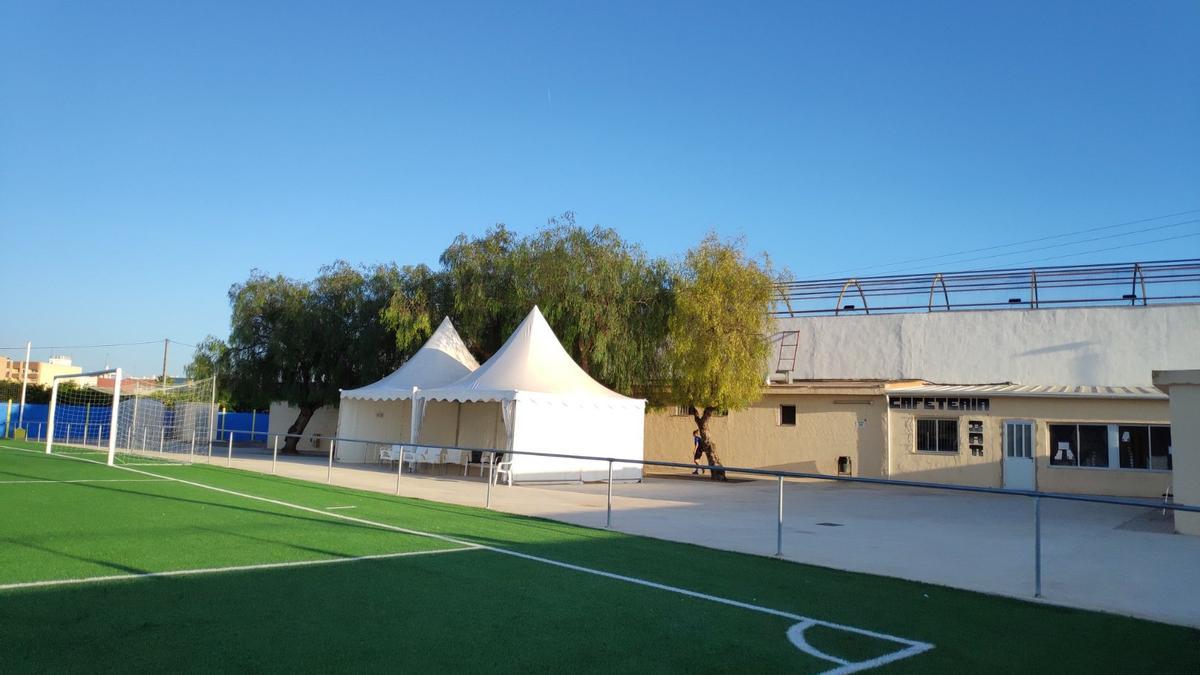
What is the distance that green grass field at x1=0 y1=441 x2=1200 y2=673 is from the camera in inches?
202

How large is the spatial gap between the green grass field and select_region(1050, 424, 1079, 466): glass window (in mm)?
17751

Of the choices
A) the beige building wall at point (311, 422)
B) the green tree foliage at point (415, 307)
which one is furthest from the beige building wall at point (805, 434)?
the beige building wall at point (311, 422)

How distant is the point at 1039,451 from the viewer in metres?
23.7

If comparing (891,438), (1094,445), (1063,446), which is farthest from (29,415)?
(1094,445)

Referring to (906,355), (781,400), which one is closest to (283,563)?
(781,400)

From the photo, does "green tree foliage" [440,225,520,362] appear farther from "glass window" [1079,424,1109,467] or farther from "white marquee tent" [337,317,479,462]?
"glass window" [1079,424,1109,467]

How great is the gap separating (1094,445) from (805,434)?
8352mm

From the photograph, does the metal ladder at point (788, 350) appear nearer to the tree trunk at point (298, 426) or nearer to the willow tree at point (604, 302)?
the willow tree at point (604, 302)

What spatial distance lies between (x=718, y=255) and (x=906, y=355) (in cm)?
946

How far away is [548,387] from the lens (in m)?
22.1

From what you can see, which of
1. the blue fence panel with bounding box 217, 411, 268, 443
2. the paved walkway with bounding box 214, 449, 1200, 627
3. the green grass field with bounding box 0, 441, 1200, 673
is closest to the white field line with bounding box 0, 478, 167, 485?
the paved walkway with bounding box 214, 449, 1200, 627

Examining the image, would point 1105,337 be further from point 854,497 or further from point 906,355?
point 854,497

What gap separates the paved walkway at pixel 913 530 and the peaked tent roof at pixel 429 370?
2612 millimetres

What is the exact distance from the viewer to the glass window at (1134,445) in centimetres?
2248
